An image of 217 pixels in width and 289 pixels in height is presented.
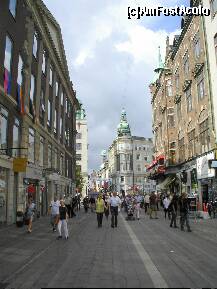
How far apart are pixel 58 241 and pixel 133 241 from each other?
2.85m

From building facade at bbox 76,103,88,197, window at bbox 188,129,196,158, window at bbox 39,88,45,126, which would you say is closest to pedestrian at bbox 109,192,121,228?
window at bbox 39,88,45,126

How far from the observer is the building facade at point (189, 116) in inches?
1212

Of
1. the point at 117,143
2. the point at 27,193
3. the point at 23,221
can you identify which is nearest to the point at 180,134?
the point at 27,193

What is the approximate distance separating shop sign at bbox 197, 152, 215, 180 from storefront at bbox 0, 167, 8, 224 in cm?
1475

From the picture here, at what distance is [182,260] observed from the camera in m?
9.63

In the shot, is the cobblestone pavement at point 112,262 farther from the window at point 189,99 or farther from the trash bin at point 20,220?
the window at point 189,99

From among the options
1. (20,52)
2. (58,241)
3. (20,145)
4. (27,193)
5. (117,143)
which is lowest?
(58,241)

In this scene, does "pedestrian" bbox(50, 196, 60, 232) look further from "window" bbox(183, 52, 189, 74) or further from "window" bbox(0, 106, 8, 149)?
"window" bbox(183, 52, 189, 74)

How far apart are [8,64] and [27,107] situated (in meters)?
4.72

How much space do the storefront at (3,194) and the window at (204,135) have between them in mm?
A: 16415

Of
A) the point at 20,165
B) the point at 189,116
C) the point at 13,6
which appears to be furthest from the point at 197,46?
the point at 20,165

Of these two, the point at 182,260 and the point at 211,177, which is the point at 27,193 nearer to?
the point at 211,177

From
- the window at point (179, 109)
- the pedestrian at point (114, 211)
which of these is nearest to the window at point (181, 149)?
the window at point (179, 109)

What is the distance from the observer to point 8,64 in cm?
2266
